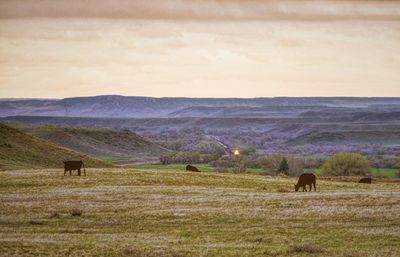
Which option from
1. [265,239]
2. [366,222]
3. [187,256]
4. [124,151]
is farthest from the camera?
[124,151]

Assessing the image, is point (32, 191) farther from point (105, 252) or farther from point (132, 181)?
point (105, 252)

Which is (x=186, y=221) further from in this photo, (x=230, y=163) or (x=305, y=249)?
(x=230, y=163)

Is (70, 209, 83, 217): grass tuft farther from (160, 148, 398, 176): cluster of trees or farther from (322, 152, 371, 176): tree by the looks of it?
(322, 152, 371, 176): tree

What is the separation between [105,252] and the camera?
1092 inches

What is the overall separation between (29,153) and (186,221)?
2448 inches

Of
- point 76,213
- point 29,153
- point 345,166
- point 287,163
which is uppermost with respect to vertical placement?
point 76,213

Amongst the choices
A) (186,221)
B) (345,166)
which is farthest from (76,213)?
(345,166)

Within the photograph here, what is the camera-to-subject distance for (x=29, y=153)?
95.9 metres

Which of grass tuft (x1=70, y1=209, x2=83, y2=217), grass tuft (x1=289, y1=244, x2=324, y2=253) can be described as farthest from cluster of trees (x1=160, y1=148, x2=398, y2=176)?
grass tuft (x1=289, y1=244, x2=324, y2=253)

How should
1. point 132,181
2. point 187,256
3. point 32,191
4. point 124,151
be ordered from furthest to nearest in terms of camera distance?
point 124,151 → point 132,181 → point 32,191 → point 187,256

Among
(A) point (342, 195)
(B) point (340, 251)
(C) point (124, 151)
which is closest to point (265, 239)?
(B) point (340, 251)

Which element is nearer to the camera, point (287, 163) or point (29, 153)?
point (29, 153)

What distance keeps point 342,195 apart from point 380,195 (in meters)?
2.32

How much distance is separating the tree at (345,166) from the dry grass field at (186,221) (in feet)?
179
